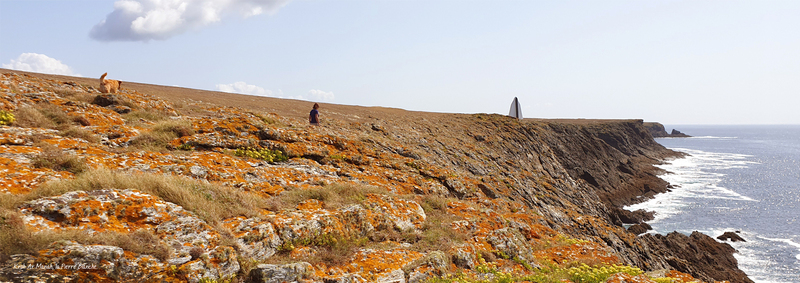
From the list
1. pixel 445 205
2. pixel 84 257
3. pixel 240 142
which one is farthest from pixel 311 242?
pixel 240 142

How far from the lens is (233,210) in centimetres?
736

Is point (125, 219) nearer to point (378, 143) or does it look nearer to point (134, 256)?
point (134, 256)

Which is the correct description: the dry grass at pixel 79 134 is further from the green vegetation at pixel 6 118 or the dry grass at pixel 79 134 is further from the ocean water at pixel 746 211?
the ocean water at pixel 746 211

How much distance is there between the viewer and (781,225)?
37.3 meters

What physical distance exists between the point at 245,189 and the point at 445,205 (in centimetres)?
604

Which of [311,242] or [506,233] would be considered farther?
[506,233]

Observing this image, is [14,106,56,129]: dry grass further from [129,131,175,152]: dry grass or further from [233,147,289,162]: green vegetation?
[233,147,289,162]: green vegetation

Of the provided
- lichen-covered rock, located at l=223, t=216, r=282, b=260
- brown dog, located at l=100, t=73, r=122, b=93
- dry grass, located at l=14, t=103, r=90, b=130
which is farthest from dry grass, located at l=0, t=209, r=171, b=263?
brown dog, located at l=100, t=73, r=122, b=93

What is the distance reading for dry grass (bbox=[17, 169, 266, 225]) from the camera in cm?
631

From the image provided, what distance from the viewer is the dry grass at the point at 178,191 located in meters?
6.31

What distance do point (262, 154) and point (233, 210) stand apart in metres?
4.59

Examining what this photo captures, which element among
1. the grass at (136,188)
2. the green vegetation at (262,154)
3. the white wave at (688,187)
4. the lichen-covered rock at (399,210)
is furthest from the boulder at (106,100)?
the white wave at (688,187)

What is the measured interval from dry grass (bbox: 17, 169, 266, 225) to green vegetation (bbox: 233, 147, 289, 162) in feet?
10.7

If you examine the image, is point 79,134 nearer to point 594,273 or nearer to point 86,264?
point 86,264
